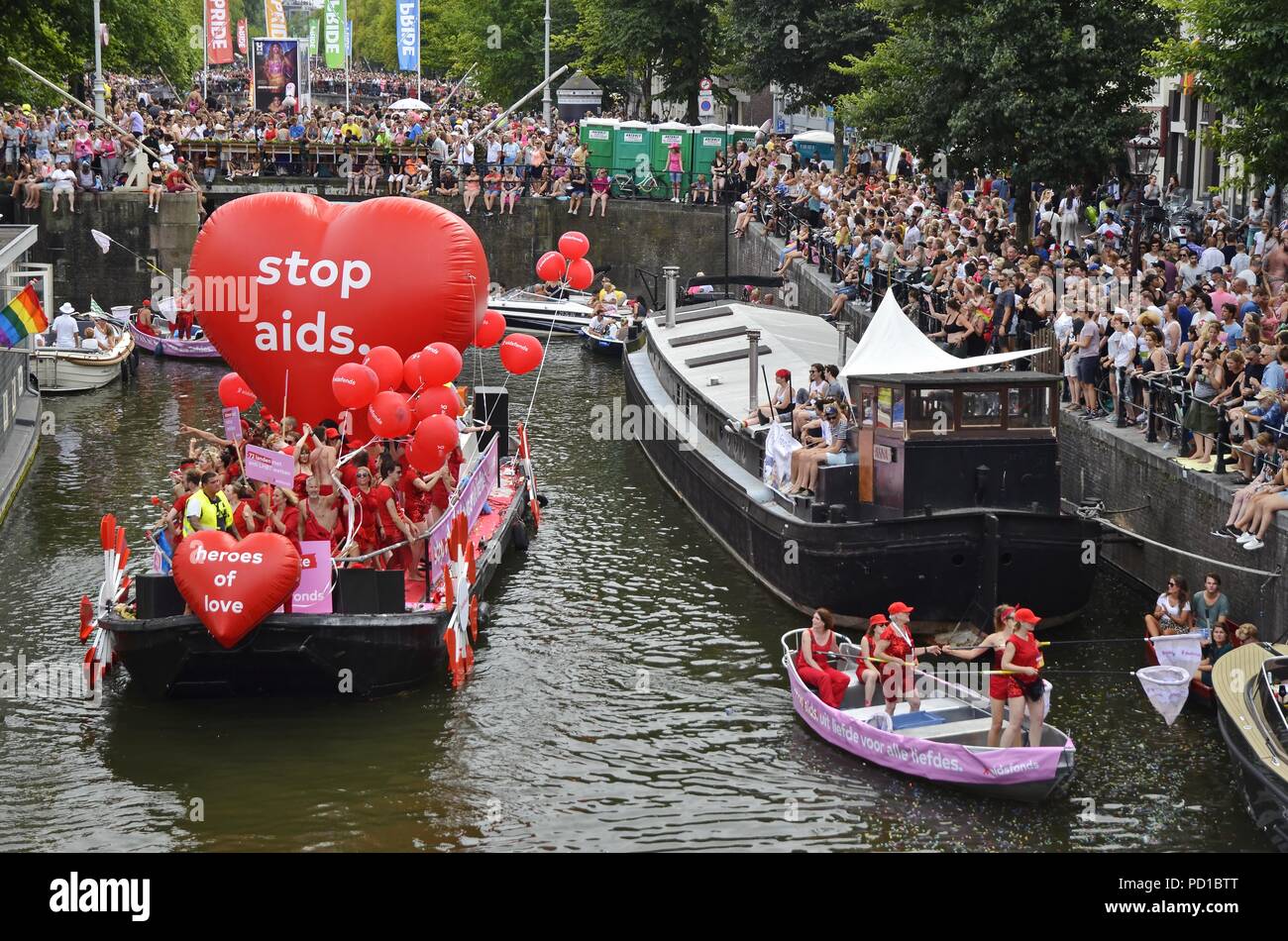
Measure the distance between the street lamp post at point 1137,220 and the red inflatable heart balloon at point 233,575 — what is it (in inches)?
450

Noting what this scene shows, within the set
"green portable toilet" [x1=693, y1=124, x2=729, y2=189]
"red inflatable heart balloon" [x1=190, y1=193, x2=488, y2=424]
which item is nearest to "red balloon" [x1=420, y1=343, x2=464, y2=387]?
"red inflatable heart balloon" [x1=190, y1=193, x2=488, y2=424]

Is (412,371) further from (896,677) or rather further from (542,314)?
(542,314)

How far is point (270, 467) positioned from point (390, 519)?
172 cm

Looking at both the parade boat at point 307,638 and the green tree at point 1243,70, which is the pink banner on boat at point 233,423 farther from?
the green tree at point 1243,70

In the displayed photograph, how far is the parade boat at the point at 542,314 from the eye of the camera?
45344 mm

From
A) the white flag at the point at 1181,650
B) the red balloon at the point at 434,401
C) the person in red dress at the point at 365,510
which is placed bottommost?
the white flag at the point at 1181,650

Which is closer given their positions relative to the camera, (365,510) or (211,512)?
(211,512)

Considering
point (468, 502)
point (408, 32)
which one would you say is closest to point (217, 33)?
point (408, 32)

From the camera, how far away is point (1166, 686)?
17688 mm

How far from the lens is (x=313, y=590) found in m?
18.4

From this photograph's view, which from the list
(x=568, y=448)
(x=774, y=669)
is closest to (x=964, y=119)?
(x=568, y=448)

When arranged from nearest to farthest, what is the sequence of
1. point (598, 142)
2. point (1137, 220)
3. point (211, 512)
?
point (211, 512)
point (1137, 220)
point (598, 142)

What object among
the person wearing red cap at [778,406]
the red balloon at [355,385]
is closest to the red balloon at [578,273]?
the person wearing red cap at [778,406]

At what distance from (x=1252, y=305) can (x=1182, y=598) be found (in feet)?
18.7
